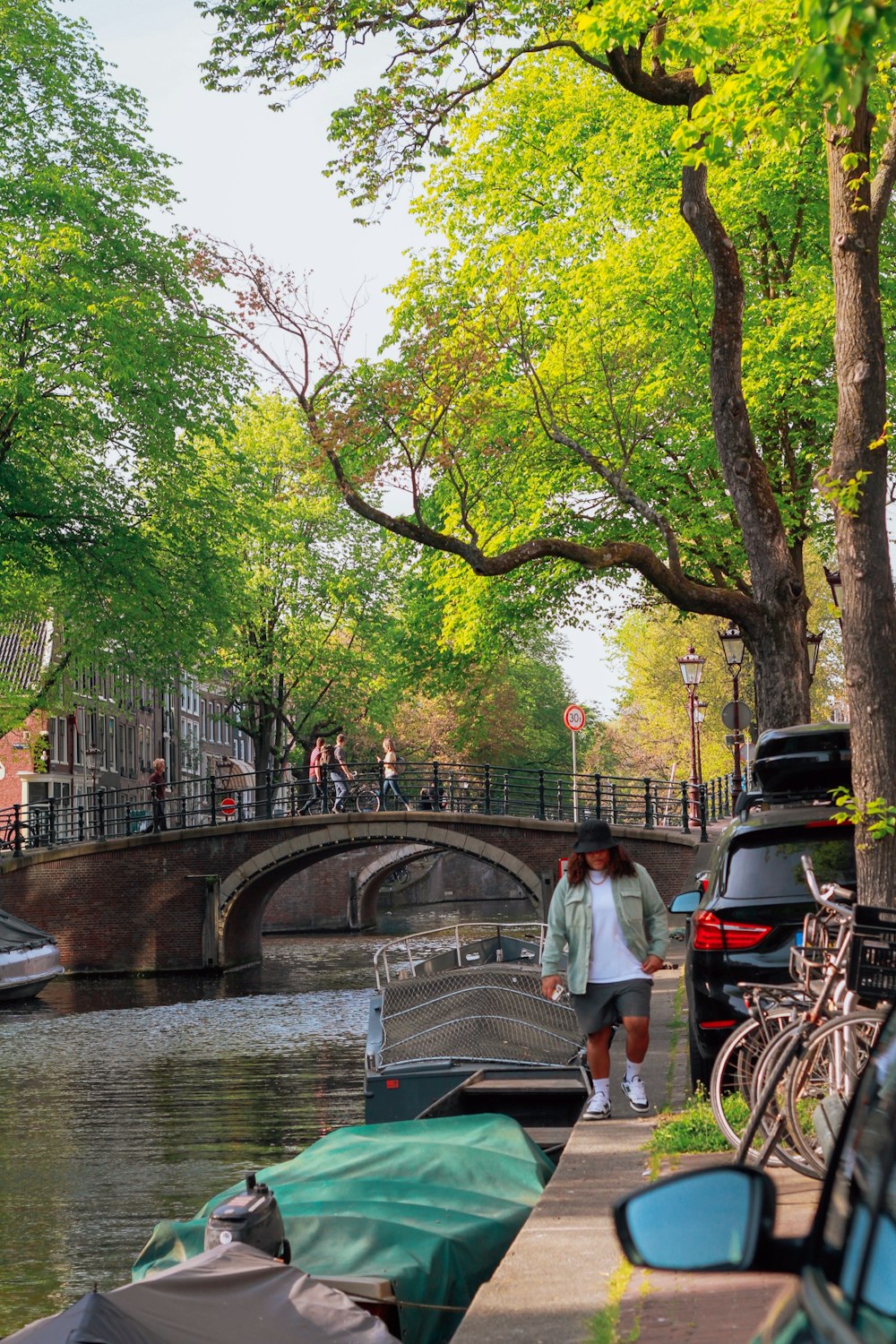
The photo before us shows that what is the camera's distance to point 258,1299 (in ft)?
18.0

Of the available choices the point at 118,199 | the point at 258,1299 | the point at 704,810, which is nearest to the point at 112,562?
the point at 118,199

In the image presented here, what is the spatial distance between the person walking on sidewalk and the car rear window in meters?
0.48

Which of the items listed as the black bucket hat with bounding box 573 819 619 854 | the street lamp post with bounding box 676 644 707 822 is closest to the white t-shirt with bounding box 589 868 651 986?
the black bucket hat with bounding box 573 819 619 854

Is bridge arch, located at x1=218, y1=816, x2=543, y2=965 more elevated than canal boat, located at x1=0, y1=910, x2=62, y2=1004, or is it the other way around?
bridge arch, located at x1=218, y1=816, x2=543, y2=965

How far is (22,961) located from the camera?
2766 centimetres

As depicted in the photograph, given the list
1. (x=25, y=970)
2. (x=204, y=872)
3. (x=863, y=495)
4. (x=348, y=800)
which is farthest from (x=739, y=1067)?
(x=348, y=800)

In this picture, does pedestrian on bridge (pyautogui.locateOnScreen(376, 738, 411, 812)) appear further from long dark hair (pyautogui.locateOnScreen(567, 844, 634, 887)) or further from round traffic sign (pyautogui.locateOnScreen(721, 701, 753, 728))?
long dark hair (pyautogui.locateOnScreen(567, 844, 634, 887))

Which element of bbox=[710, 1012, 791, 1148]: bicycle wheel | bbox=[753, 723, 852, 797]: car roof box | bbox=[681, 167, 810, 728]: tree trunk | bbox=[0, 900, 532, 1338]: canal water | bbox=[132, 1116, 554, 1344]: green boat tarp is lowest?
bbox=[0, 900, 532, 1338]: canal water

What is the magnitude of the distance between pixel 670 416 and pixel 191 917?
51.6ft

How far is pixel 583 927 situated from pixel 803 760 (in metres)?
3.73

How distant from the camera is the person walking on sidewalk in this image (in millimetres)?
9164

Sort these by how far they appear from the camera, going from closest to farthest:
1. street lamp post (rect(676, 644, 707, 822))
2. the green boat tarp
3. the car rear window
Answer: the green boat tarp → the car rear window → street lamp post (rect(676, 644, 707, 822))

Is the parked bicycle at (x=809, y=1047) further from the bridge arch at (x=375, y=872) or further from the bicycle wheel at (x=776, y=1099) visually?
the bridge arch at (x=375, y=872)

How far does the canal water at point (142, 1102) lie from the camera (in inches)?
460
